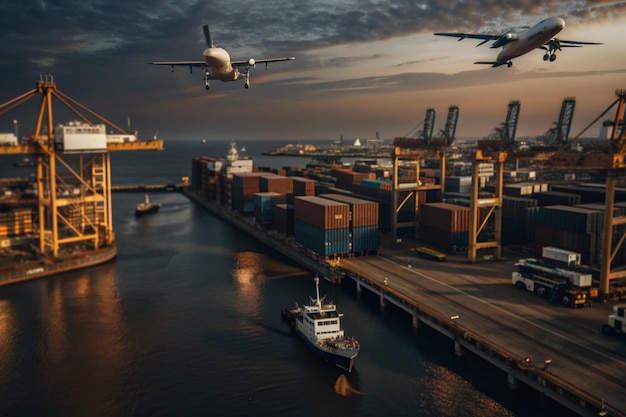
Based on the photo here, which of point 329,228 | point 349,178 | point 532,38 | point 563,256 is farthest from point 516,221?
point 349,178

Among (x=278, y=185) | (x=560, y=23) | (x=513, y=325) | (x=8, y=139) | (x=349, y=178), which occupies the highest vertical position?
(x=560, y=23)

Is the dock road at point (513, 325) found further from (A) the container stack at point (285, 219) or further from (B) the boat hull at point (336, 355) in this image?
(A) the container stack at point (285, 219)

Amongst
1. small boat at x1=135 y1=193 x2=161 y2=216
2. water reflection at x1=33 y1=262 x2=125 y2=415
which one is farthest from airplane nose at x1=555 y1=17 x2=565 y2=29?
small boat at x1=135 y1=193 x2=161 y2=216

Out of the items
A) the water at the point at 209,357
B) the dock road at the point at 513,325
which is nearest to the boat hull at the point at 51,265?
the water at the point at 209,357

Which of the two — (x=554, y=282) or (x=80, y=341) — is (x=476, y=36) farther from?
(x=80, y=341)

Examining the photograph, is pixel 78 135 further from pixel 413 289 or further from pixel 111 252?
pixel 413 289

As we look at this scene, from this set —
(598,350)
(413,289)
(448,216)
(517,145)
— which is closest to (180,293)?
(413,289)
